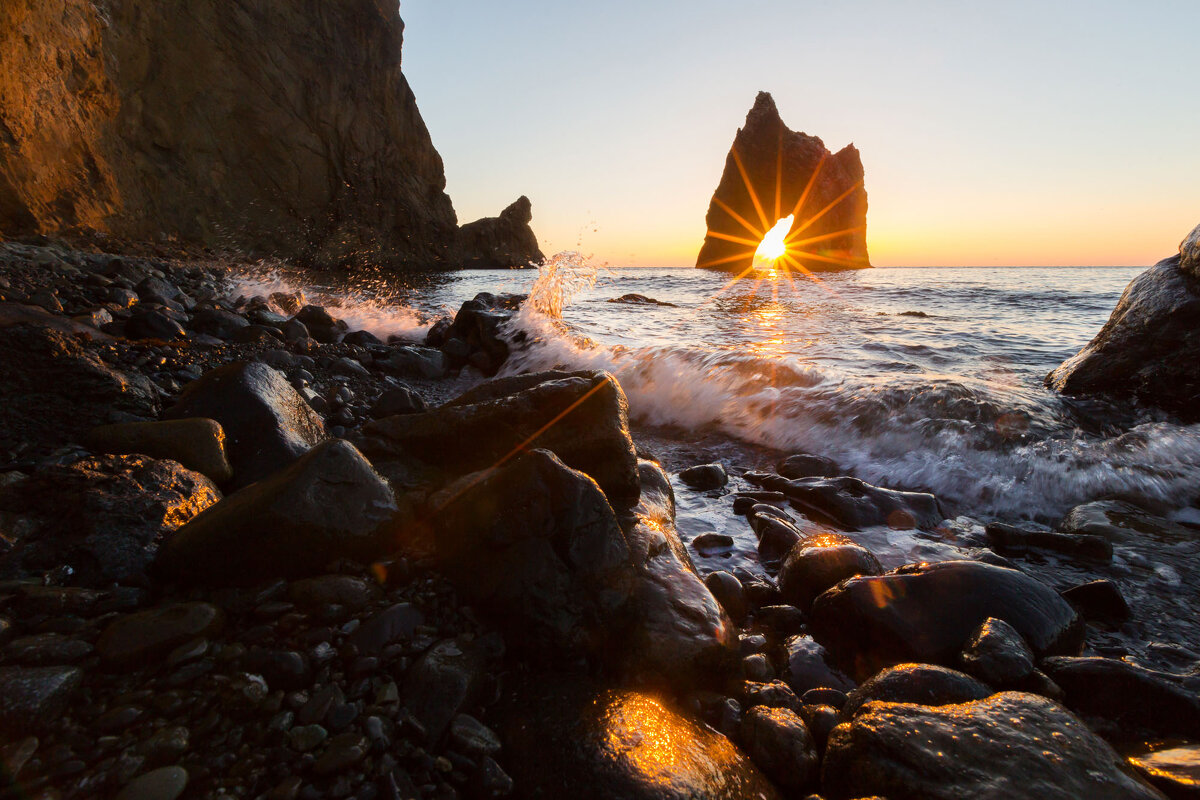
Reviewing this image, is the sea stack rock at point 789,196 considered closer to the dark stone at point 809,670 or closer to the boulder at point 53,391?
the boulder at point 53,391

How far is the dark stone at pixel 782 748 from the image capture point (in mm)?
1433

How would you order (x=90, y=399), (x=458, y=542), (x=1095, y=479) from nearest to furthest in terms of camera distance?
(x=458, y=542), (x=90, y=399), (x=1095, y=479)

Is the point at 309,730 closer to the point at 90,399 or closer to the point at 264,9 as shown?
the point at 90,399

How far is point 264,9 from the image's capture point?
2802 cm

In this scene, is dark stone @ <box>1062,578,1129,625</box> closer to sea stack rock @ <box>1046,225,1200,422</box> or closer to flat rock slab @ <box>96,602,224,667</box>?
flat rock slab @ <box>96,602,224,667</box>

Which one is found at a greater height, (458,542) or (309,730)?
(458,542)

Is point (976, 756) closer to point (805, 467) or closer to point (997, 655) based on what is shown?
point (997, 655)

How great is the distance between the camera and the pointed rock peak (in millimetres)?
66375

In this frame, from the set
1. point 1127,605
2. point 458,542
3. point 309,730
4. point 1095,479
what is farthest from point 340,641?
point 1095,479

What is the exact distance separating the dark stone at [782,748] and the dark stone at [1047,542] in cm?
209

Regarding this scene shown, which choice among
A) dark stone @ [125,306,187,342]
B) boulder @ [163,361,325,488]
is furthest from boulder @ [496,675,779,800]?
dark stone @ [125,306,187,342]

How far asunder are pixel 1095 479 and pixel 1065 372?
247 centimetres

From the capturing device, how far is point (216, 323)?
218 inches

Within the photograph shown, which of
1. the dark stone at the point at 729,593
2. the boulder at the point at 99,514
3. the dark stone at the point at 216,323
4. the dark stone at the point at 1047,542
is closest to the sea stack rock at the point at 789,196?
the dark stone at the point at 216,323
